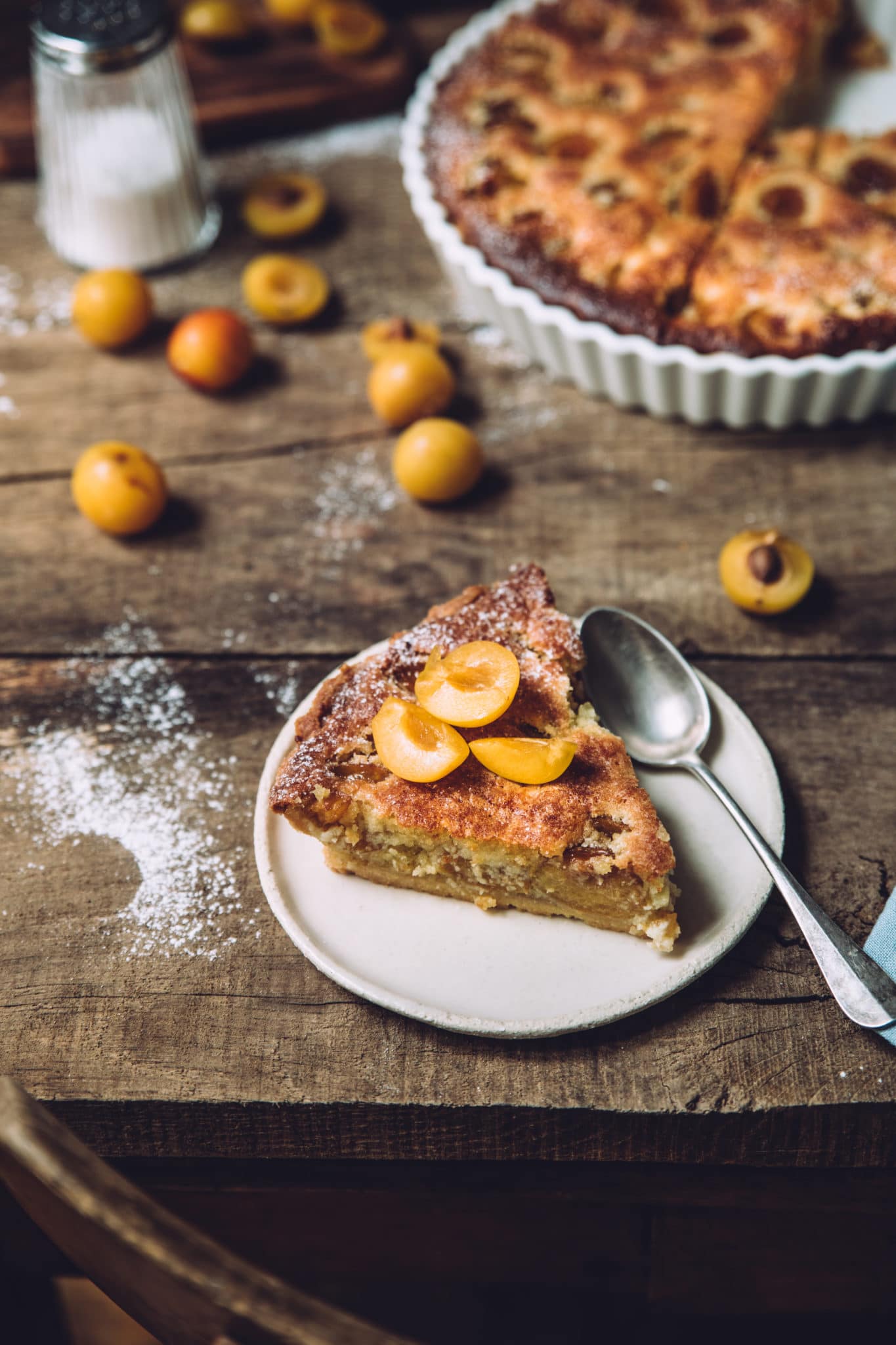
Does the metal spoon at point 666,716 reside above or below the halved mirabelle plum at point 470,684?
below

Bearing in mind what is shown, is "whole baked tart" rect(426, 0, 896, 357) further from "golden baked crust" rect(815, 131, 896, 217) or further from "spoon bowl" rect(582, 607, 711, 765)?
"spoon bowl" rect(582, 607, 711, 765)

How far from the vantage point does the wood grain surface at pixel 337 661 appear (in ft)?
3.83

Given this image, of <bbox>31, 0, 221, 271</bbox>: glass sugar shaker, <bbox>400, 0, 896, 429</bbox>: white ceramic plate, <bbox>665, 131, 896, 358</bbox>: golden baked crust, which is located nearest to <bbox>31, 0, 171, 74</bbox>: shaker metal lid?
<bbox>31, 0, 221, 271</bbox>: glass sugar shaker

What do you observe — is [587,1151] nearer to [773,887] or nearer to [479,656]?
[773,887]

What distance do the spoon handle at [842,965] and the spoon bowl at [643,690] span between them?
0.62 ft

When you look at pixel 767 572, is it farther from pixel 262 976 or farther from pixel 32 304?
pixel 32 304

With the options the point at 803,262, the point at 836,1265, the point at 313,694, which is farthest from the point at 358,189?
the point at 836,1265

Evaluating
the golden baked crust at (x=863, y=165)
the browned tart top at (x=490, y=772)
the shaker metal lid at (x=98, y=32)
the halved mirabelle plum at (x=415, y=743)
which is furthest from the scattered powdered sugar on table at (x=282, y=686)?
the golden baked crust at (x=863, y=165)

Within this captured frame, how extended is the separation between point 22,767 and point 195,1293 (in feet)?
2.84

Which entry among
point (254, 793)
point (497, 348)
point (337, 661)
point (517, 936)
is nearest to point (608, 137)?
point (497, 348)

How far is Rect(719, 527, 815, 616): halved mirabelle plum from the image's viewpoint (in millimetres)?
1505

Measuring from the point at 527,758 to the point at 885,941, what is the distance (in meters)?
0.41

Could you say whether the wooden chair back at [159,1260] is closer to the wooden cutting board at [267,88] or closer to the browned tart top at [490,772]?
the browned tart top at [490,772]

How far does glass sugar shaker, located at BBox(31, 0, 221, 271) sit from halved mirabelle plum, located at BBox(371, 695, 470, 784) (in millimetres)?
1169
